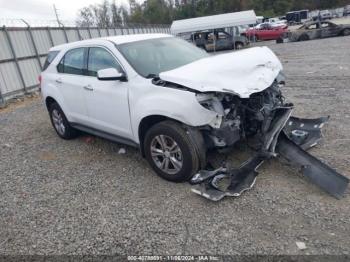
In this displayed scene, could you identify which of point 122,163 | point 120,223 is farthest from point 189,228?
point 122,163

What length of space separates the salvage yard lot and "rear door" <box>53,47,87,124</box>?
71 cm

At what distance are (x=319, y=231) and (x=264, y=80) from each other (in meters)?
1.82

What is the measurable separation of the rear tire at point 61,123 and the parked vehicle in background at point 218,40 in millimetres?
19293

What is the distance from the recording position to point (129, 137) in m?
4.27

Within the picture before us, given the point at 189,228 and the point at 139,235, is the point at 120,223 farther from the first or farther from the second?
the point at 189,228

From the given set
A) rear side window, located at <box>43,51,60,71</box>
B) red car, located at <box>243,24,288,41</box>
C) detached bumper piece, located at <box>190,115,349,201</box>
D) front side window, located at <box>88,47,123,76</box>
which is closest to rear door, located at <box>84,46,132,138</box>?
front side window, located at <box>88,47,123,76</box>

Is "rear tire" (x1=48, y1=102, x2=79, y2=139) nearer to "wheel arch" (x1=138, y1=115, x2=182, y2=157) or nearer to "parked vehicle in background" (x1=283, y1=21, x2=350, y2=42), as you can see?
"wheel arch" (x1=138, y1=115, x2=182, y2=157)

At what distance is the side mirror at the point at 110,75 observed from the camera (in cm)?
394

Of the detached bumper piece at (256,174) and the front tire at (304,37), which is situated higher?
the detached bumper piece at (256,174)

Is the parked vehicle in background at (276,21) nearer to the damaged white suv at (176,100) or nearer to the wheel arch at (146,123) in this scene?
the damaged white suv at (176,100)

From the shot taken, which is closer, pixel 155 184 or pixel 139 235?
pixel 139 235

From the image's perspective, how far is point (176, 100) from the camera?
11.4ft

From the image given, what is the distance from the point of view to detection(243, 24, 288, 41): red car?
2891cm

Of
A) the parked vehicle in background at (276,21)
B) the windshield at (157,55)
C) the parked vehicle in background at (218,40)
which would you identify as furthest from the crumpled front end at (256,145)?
the parked vehicle in background at (276,21)
